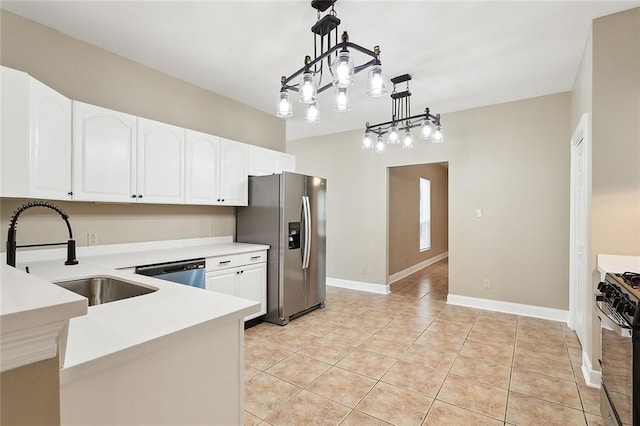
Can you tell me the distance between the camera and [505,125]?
4.07m

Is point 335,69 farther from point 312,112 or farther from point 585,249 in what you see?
point 585,249

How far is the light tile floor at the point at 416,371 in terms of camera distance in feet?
6.64

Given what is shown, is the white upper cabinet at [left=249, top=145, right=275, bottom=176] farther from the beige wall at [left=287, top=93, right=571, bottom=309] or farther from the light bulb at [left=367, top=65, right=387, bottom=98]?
the light bulb at [left=367, top=65, right=387, bottom=98]

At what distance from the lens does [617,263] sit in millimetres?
2164

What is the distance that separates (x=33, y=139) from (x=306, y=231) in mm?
2639

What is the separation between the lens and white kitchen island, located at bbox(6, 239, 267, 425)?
2.85 feet

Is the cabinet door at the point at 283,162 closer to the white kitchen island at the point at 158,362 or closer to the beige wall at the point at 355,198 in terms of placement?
the beige wall at the point at 355,198

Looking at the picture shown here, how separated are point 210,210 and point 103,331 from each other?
9.47 feet

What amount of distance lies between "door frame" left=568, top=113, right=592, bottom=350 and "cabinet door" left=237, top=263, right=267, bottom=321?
2959 millimetres

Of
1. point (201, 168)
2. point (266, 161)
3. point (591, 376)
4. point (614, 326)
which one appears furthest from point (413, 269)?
point (614, 326)

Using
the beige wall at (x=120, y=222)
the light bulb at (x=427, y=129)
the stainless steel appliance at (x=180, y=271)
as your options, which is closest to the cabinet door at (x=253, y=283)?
the stainless steel appliance at (x=180, y=271)

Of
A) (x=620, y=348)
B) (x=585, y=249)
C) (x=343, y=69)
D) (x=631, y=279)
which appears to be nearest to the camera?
(x=620, y=348)

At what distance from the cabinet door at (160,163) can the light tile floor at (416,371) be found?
5.64ft

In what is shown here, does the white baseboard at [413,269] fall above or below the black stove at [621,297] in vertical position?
below
